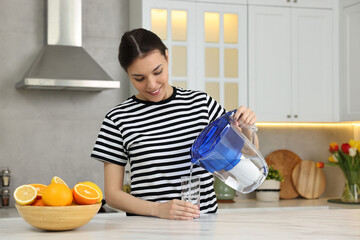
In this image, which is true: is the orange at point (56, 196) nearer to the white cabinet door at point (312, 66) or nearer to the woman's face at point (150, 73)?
the woman's face at point (150, 73)

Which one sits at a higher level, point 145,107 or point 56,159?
point 145,107

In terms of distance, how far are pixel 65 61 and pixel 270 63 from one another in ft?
4.57

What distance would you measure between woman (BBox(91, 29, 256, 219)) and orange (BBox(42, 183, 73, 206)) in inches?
16.1

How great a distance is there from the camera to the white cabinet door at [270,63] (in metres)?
3.70

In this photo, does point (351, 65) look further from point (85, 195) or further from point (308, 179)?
point (85, 195)

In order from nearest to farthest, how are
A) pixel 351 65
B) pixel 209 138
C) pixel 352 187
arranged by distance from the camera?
1. pixel 209 138
2. pixel 352 187
3. pixel 351 65

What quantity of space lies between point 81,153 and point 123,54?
201cm

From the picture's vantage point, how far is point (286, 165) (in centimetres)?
409

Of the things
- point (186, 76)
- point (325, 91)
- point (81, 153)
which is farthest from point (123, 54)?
point (325, 91)

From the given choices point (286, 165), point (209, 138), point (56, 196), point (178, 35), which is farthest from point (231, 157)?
point (286, 165)

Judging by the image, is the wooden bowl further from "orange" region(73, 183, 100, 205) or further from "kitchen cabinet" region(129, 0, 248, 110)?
"kitchen cabinet" region(129, 0, 248, 110)

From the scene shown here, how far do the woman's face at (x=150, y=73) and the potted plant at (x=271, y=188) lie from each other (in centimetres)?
213

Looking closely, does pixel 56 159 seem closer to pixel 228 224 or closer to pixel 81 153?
pixel 81 153

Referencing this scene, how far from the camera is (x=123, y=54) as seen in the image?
5.86 feet
